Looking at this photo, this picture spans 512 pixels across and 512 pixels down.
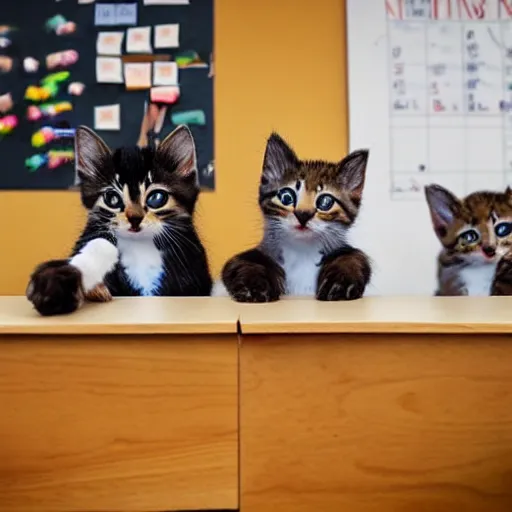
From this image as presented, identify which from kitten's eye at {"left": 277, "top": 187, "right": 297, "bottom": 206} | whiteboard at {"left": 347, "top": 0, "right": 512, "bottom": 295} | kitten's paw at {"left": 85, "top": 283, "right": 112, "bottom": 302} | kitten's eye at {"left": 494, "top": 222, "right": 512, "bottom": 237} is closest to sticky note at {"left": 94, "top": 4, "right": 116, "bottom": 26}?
whiteboard at {"left": 347, "top": 0, "right": 512, "bottom": 295}

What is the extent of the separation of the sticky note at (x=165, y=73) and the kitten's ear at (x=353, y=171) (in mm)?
524

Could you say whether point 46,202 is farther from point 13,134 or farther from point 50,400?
point 50,400

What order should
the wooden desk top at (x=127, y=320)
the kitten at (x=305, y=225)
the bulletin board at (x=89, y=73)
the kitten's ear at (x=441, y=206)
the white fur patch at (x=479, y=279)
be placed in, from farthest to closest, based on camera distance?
the bulletin board at (x=89, y=73) → the kitten's ear at (x=441, y=206) → the white fur patch at (x=479, y=279) → the kitten at (x=305, y=225) → the wooden desk top at (x=127, y=320)

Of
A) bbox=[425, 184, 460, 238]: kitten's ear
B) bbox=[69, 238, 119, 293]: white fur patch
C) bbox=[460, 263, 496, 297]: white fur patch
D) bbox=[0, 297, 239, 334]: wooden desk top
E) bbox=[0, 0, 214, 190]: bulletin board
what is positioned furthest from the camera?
bbox=[0, 0, 214, 190]: bulletin board

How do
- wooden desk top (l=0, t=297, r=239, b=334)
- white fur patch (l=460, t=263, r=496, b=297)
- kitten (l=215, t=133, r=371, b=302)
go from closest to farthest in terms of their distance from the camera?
wooden desk top (l=0, t=297, r=239, b=334) → kitten (l=215, t=133, r=371, b=302) → white fur patch (l=460, t=263, r=496, b=297)

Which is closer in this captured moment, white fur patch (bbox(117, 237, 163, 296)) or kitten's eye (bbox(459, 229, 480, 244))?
white fur patch (bbox(117, 237, 163, 296))

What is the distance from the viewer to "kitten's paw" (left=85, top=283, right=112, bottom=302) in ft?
2.94

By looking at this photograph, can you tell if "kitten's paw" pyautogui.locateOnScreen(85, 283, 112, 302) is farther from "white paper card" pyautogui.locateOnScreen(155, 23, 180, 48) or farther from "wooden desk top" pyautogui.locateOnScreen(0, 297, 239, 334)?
"white paper card" pyautogui.locateOnScreen(155, 23, 180, 48)

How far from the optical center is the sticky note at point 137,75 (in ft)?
4.58

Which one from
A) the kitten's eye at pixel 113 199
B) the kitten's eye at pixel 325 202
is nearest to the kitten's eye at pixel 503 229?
the kitten's eye at pixel 325 202

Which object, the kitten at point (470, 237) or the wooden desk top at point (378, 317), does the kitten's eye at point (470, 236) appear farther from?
the wooden desk top at point (378, 317)

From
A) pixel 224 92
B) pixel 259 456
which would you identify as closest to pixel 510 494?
pixel 259 456

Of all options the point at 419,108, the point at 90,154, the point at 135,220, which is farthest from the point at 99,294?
the point at 419,108

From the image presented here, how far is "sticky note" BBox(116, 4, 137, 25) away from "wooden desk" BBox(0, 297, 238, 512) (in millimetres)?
938
